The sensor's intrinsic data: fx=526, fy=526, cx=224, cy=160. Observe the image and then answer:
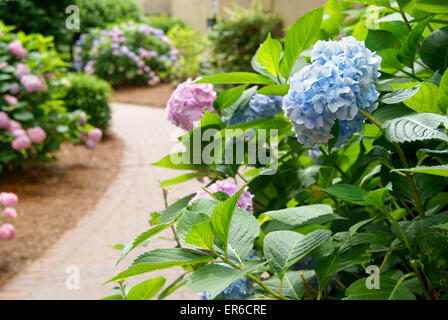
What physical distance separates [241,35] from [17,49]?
4.65 meters

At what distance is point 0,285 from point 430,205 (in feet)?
10.1

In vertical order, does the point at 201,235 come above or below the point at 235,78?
below

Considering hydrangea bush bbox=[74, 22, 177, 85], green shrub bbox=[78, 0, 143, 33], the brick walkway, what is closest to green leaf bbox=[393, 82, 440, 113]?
the brick walkway

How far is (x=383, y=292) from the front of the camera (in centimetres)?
69

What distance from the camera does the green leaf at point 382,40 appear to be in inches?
36.2

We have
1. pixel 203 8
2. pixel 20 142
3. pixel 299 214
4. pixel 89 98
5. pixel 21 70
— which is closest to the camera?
pixel 299 214

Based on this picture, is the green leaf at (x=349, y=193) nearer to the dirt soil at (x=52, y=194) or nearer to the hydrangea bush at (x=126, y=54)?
the dirt soil at (x=52, y=194)

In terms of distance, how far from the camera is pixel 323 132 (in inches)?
28.2

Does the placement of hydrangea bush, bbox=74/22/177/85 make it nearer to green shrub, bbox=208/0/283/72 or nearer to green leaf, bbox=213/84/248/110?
green shrub, bbox=208/0/283/72

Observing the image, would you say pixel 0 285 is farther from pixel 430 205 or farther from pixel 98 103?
pixel 98 103

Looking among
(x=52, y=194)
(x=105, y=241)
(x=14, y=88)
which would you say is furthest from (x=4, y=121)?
(x=105, y=241)

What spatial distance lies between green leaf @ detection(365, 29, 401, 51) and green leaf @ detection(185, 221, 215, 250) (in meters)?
0.49

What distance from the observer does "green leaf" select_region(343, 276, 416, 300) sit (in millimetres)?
683

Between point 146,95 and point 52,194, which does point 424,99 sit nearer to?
point 52,194
